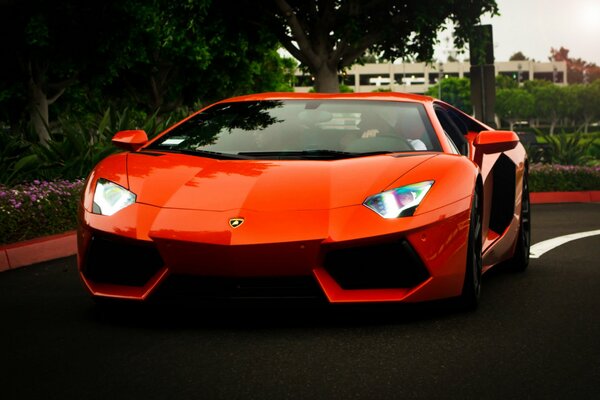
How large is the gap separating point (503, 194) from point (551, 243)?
98.5 inches

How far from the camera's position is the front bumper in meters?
4.64

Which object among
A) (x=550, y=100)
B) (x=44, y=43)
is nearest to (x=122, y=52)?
(x=44, y=43)

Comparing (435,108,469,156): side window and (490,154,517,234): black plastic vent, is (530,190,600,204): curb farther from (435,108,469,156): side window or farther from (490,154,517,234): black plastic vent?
(435,108,469,156): side window

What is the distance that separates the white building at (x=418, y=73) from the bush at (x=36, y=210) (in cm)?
14587

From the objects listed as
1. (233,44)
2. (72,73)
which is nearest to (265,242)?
(233,44)

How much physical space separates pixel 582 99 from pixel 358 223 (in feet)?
455

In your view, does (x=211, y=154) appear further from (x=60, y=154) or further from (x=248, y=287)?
(x=60, y=154)

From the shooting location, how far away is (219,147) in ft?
18.7

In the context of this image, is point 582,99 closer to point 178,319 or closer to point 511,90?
point 511,90

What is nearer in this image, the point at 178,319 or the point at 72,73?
the point at 178,319

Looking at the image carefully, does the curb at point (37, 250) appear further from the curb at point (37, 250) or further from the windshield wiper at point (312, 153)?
the windshield wiper at point (312, 153)

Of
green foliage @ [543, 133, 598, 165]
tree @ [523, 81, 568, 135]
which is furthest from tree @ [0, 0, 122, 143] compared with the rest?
tree @ [523, 81, 568, 135]

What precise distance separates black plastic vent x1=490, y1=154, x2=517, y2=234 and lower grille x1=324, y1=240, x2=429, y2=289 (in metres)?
1.65

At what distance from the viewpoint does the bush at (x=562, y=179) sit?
1717 centimetres
